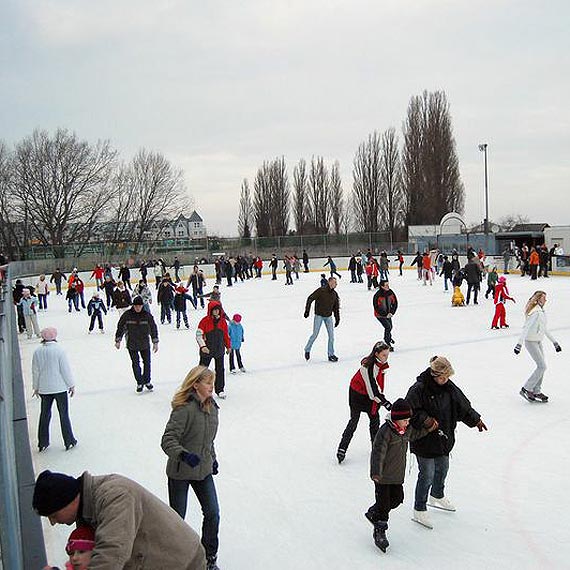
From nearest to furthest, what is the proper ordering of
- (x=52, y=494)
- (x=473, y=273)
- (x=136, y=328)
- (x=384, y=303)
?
1. (x=52, y=494)
2. (x=136, y=328)
3. (x=384, y=303)
4. (x=473, y=273)

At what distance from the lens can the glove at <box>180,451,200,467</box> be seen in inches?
122

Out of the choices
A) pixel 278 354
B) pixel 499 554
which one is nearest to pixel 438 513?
pixel 499 554

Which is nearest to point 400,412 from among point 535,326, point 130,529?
point 130,529

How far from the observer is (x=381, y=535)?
3.58 meters

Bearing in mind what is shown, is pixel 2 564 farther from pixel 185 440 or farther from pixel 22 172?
pixel 22 172

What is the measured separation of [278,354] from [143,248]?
88.3 ft

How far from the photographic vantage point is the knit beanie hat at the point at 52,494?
6.04 feet

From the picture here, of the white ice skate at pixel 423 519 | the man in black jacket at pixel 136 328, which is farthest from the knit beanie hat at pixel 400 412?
the man in black jacket at pixel 136 328

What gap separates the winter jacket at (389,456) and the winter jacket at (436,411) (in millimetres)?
242

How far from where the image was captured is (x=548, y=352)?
9266mm

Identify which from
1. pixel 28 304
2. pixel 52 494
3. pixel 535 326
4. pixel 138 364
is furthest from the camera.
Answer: pixel 28 304

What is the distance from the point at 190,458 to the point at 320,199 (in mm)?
51545

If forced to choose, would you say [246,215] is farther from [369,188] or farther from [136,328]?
[136,328]

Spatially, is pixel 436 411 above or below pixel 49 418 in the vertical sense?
above
